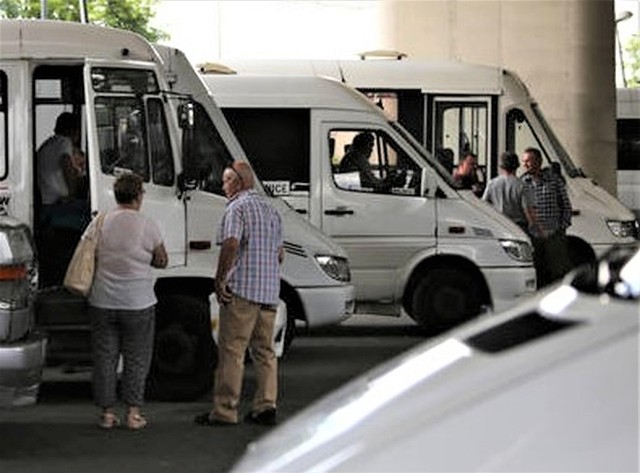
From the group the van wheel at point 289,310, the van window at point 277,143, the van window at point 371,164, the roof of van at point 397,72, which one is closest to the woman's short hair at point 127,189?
the van wheel at point 289,310

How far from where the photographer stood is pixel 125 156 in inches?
350

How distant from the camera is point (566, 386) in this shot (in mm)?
1942

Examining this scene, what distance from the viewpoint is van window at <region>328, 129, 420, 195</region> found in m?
11.9

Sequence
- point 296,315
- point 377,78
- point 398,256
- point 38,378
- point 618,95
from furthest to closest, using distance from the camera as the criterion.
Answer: point 618,95
point 377,78
point 398,256
point 296,315
point 38,378

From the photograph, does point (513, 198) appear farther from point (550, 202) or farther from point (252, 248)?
point (252, 248)

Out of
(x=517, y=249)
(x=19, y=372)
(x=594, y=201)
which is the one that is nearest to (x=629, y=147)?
(x=594, y=201)

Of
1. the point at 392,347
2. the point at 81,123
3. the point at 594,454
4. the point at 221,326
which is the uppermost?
the point at 81,123

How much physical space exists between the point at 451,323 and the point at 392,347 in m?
0.67

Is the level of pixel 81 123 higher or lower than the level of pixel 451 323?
higher

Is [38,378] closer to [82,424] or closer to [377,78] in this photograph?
[82,424]

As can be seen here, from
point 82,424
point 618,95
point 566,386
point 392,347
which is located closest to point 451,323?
point 392,347

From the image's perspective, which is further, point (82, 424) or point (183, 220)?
point (183, 220)

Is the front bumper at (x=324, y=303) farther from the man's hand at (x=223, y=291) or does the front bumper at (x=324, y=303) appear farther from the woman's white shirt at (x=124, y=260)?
the woman's white shirt at (x=124, y=260)

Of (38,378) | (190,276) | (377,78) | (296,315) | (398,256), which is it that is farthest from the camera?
(377,78)
